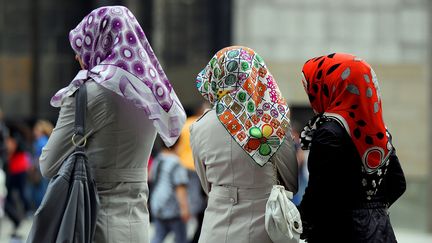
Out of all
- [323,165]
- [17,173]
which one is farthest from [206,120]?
[17,173]

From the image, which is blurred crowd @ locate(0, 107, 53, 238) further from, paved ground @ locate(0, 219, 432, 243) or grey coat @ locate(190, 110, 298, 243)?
grey coat @ locate(190, 110, 298, 243)

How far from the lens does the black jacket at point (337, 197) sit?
4535 millimetres

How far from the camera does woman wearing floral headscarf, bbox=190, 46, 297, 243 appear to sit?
497 centimetres

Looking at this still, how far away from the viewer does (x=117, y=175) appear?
16.0ft

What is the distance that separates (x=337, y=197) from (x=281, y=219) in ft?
0.97

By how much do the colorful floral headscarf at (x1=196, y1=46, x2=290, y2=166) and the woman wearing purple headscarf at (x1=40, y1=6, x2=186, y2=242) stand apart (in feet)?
0.94

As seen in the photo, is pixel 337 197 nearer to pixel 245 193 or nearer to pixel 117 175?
pixel 245 193

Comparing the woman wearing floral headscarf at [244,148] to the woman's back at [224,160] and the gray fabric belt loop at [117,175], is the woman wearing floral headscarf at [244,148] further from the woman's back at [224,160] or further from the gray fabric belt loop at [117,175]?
the gray fabric belt loop at [117,175]

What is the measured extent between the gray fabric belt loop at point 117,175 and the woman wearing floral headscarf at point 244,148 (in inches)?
15.2

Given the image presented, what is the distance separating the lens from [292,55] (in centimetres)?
1562

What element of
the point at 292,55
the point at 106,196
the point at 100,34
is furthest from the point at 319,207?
the point at 292,55

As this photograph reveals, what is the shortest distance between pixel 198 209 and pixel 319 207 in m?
6.00

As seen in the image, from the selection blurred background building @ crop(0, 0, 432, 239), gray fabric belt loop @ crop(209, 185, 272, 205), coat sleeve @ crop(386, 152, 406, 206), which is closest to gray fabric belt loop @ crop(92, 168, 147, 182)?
gray fabric belt loop @ crop(209, 185, 272, 205)

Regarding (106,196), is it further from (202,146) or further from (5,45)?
(5,45)
